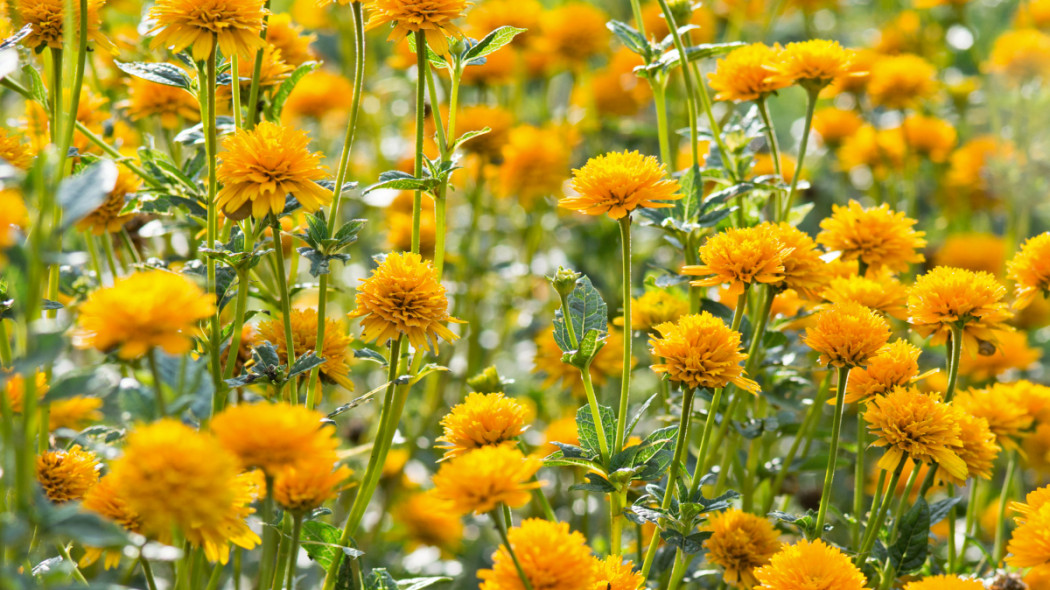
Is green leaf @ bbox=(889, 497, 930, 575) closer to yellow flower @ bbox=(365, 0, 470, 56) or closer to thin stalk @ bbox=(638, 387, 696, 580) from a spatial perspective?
thin stalk @ bbox=(638, 387, 696, 580)

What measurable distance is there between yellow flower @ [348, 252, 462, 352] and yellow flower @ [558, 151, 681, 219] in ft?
0.57

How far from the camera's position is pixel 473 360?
1927 mm

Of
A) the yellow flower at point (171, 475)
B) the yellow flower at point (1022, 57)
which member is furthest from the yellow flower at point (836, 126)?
A: the yellow flower at point (171, 475)

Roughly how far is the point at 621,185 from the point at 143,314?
1.73ft

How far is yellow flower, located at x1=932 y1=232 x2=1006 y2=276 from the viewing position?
1956 mm

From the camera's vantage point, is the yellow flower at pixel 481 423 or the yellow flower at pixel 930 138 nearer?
the yellow flower at pixel 481 423

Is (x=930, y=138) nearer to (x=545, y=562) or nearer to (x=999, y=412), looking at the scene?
(x=999, y=412)

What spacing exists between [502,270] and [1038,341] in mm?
1252

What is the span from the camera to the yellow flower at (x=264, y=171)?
0.94m

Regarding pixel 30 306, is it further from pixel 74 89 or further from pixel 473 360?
pixel 473 360

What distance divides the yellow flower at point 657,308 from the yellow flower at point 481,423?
17.9 inches

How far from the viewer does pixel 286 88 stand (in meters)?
1.14

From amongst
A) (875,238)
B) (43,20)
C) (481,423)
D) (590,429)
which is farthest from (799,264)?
(43,20)

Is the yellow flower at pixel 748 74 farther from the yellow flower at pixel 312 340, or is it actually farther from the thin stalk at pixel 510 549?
the thin stalk at pixel 510 549
